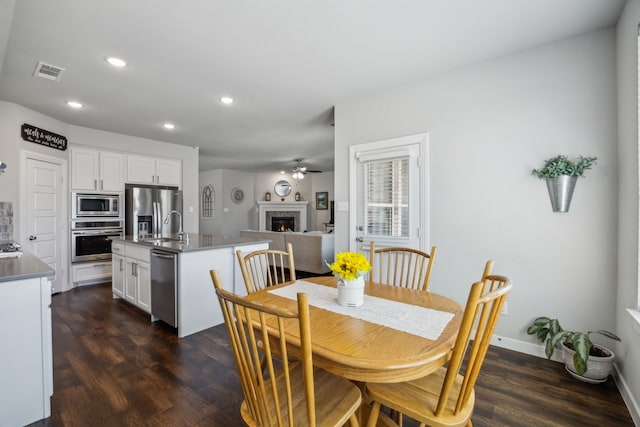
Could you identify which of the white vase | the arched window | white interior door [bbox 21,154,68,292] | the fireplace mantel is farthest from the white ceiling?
the fireplace mantel

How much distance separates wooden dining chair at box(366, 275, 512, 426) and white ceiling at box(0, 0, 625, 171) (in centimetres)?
187

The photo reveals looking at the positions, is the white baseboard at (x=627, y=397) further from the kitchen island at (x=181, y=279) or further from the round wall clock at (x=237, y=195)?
the round wall clock at (x=237, y=195)

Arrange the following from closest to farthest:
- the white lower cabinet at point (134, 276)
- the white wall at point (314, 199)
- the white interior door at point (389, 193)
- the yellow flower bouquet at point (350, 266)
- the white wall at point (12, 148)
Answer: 1. the yellow flower bouquet at point (350, 266)
2. the white interior door at point (389, 193)
3. the white lower cabinet at point (134, 276)
4. the white wall at point (12, 148)
5. the white wall at point (314, 199)

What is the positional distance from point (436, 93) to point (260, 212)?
7477 mm

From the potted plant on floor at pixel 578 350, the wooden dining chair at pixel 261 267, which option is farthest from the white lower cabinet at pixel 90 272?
the potted plant on floor at pixel 578 350

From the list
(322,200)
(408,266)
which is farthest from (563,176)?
(322,200)

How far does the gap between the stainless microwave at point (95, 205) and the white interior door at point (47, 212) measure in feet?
0.55

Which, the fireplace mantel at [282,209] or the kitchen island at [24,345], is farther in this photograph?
the fireplace mantel at [282,209]

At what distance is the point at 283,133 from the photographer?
508cm

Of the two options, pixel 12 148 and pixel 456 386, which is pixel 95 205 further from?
pixel 456 386

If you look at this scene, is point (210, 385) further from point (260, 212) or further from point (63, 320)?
point (260, 212)

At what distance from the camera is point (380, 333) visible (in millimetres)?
1218

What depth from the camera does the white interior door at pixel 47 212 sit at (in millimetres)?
3865

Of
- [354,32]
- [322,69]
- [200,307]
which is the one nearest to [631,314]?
[354,32]
